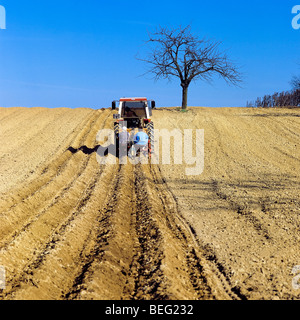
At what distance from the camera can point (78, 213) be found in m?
7.15

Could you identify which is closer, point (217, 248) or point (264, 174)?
point (217, 248)

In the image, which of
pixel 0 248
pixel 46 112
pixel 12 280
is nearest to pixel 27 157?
pixel 0 248

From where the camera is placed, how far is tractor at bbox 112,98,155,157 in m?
13.5

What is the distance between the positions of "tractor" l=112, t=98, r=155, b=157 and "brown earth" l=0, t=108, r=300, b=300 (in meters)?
1.37

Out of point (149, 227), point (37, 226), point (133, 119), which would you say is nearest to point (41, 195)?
point (37, 226)

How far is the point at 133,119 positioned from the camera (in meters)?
14.2

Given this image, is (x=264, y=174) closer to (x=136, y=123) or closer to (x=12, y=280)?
(x=136, y=123)

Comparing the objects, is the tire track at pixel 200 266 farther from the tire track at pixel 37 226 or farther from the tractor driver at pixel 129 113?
the tractor driver at pixel 129 113

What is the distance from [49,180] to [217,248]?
642 cm

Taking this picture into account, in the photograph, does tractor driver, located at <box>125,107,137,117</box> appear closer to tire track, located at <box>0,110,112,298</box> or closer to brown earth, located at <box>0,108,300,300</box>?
brown earth, located at <box>0,108,300,300</box>

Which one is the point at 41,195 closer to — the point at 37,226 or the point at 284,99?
the point at 37,226

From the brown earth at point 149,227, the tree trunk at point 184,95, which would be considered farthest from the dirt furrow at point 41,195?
the tree trunk at point 184,95

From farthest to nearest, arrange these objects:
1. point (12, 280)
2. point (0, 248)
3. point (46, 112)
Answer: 1. point (46, 112)
2. point (0, 248)
3. point (12, 280)
